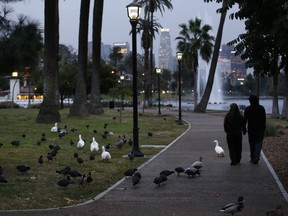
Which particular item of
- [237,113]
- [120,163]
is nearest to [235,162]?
[237,113]

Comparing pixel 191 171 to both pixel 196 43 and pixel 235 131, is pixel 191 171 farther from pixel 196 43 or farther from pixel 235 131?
pixel 196 43

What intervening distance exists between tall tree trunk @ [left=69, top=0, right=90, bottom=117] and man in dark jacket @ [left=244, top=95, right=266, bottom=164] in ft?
64.2

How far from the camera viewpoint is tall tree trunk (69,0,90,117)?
32.5m

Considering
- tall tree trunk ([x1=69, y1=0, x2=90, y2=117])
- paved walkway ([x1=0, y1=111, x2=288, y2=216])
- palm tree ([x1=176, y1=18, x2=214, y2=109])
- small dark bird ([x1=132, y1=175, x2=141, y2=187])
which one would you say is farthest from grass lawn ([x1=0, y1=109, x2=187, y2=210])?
palm tree ([x1=176, y1=18, x2=214, y2=109])

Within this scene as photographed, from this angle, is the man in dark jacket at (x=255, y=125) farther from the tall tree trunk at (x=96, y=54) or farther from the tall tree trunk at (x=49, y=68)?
the tall tree trunk at (x=96, y=54)

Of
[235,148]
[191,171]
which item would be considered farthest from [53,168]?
[235,148]

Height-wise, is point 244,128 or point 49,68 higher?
point 49,68

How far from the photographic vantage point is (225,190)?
10.1 meters

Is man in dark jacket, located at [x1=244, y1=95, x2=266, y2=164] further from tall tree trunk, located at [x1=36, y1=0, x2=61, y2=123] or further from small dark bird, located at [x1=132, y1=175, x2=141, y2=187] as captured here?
tall tree trunk, located at [x1=36, y1=0, x2=61, y2=123]

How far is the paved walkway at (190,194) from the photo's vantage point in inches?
328

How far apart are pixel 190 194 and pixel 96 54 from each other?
1110 inches

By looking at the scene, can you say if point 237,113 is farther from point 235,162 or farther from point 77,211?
point 77,211

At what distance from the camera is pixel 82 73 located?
3303 cm

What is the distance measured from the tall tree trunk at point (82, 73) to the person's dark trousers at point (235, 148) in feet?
63.9
